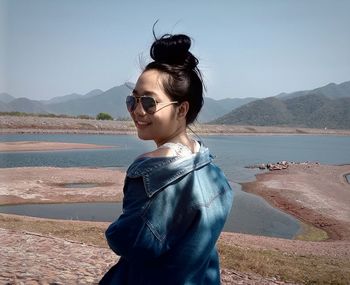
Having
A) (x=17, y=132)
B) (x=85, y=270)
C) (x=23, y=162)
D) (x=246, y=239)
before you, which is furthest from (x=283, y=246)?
(x=17, y=132)

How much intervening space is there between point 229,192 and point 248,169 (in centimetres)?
4258

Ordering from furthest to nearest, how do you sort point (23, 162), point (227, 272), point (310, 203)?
point (23, 162) < point (310, 203) < point (227, 272)

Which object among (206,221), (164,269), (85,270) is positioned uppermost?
(206,221)

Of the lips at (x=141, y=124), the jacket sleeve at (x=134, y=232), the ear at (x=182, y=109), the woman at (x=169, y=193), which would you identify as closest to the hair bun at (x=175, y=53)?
the woman at (x=169, y=193)

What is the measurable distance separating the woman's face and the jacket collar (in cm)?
19

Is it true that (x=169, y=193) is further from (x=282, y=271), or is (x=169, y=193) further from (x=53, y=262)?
(x=282, y=271)

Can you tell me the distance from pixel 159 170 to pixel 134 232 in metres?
0.22

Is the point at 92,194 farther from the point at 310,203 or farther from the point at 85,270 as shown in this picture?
the point at 85,270

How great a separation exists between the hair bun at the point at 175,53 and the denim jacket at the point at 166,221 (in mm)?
389

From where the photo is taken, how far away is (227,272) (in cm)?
653

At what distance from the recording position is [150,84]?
1.52m

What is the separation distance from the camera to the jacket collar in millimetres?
1279

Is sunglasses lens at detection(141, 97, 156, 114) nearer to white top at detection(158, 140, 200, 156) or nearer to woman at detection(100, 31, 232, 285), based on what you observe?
woman at detection(100, 31, 232, 285)

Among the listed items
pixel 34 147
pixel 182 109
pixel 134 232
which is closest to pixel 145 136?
pixel 182 109
